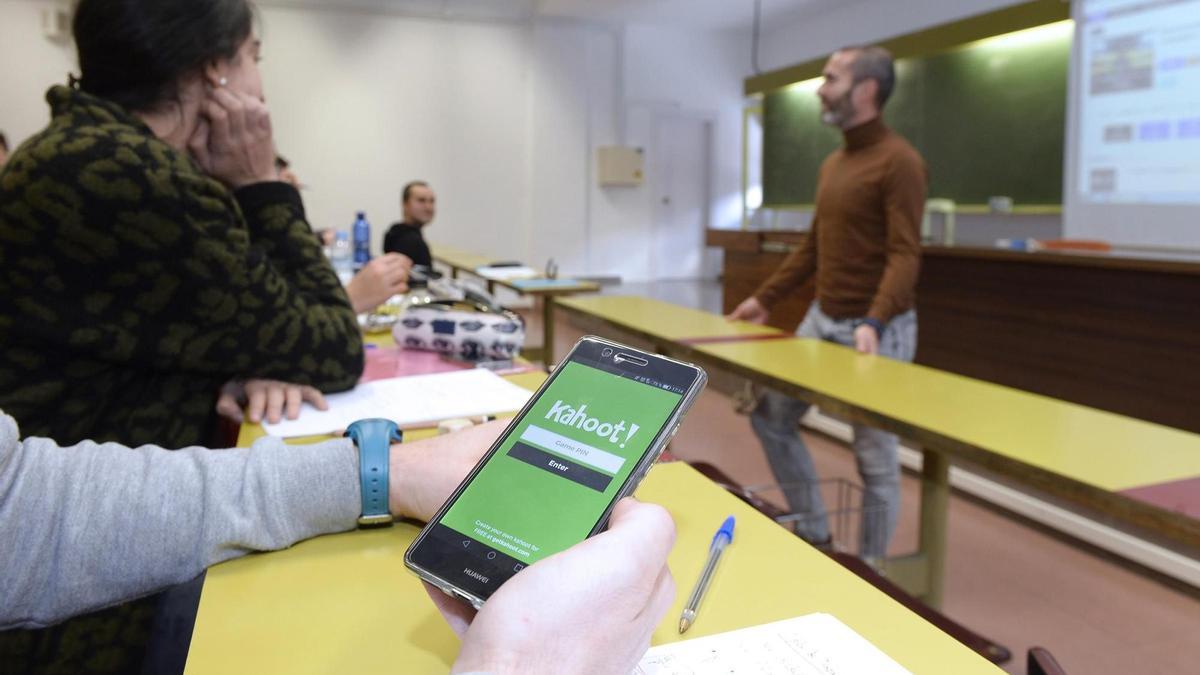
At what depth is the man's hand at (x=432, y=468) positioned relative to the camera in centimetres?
72

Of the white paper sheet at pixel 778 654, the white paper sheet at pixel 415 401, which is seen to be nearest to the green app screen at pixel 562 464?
the white paper sheet at pixel 778 654

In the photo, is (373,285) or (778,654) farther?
(373,285)

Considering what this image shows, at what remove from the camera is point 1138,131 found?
15.5ft

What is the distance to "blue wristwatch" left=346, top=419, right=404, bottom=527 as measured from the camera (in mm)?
745

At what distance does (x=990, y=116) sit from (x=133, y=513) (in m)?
7.15

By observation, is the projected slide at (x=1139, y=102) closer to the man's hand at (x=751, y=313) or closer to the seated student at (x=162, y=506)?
the man's hand at (x=751, y=313)

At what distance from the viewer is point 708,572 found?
0.67 meters

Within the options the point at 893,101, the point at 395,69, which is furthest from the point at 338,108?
the point at 893,101

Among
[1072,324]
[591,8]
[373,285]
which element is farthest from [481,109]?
[373,285]

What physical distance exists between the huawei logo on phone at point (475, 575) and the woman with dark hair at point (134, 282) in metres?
0.61

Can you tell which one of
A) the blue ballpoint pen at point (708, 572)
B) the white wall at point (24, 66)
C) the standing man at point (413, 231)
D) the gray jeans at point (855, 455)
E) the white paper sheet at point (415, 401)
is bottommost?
the gray jeans at point (855, 455)

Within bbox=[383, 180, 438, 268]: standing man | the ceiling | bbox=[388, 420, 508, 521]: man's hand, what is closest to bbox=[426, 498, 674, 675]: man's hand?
bbox=[388, 420, 508, 521]: man's hand

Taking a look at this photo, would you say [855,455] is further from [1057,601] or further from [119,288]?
[119,288]

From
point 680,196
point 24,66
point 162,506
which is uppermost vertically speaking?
point 24,66
